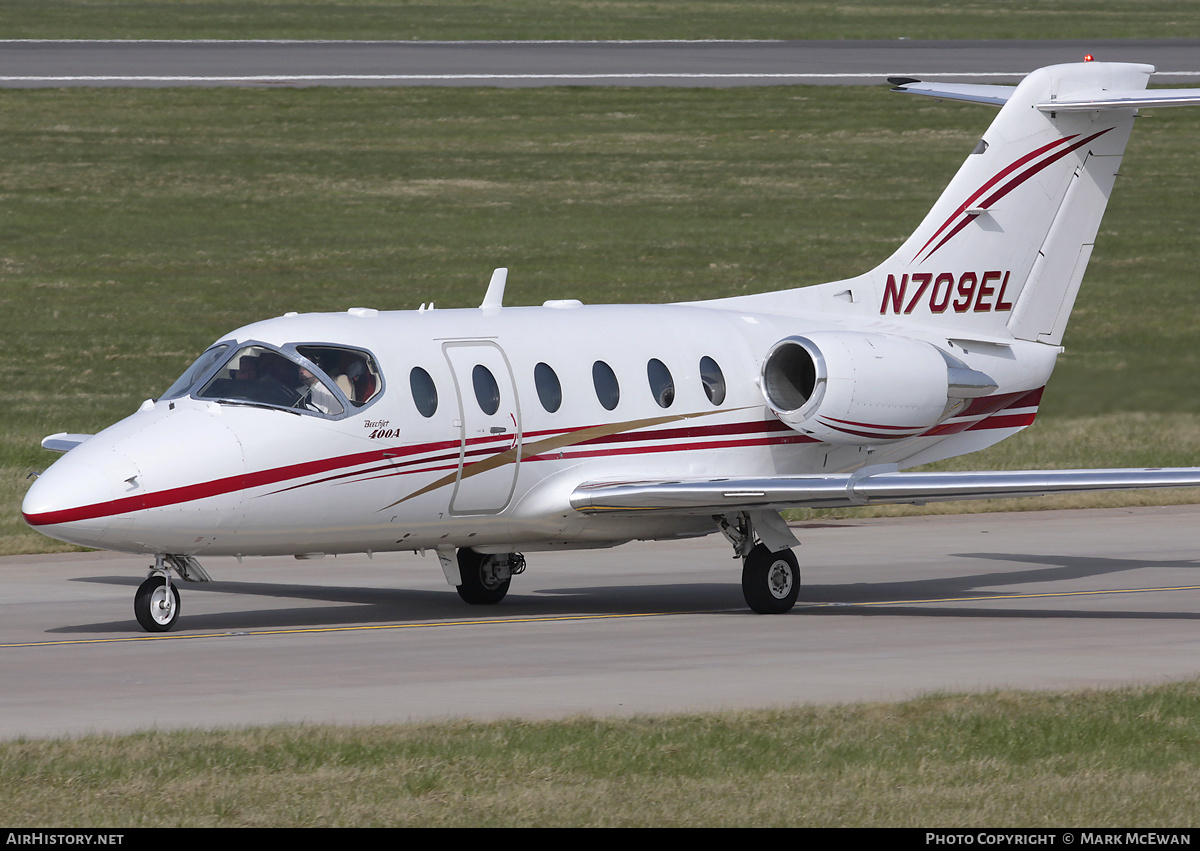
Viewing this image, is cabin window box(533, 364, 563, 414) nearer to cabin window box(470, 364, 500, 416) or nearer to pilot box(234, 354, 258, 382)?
cabin window box(470, 364, 500, 416)

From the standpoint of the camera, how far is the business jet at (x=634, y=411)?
57.1ft

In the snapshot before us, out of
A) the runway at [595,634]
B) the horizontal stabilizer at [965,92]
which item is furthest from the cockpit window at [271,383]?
the horizontal stabilizer at [965,92]

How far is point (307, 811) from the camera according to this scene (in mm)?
10867

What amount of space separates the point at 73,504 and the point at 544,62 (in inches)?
1802

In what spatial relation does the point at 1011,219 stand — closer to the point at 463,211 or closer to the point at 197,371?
the point at 197,371

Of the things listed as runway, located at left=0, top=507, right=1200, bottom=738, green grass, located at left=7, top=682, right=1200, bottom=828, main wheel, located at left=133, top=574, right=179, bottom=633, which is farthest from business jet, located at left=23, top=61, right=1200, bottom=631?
green grass, located at left=7, top=682, right=1200, bottom=828

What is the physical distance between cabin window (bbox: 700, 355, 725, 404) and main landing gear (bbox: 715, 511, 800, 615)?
1277 mm

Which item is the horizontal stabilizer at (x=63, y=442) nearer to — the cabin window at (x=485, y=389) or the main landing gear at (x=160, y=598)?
the main landing gear at (x=160, y=598)

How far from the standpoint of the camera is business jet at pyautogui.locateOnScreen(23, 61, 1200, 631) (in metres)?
17.4

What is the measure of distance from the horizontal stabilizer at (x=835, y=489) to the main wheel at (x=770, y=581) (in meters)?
0.62

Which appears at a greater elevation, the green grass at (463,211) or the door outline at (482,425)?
the green grass at (463,211)

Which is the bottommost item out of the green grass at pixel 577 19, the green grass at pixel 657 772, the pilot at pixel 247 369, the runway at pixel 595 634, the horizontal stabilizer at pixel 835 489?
the green grass at pixel 657 772

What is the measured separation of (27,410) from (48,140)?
60.3 ft

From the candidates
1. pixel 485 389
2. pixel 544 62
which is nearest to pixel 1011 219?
pixel 485 389
